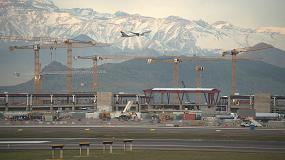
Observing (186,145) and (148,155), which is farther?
(186,145)

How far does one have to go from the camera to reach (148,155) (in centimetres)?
6406

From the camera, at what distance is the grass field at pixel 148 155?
200 ft

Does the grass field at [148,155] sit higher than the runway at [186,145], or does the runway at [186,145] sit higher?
the grass field at [148,155]

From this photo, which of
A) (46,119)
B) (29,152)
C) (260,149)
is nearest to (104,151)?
(29,152)

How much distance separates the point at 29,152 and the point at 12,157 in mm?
6537

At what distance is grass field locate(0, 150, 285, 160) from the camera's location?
61.0 metres

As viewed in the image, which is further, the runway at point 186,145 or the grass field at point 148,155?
the runway at point 186,145

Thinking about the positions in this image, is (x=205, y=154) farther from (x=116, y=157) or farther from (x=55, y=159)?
(x=55, y=159)

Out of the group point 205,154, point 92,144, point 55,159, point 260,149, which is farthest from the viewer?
point 92,144

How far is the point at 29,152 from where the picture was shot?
69688 mm

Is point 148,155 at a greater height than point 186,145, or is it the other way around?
point 148,155

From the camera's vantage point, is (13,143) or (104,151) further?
(13,143)

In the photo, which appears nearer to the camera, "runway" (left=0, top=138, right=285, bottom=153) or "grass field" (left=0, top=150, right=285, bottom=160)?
"grass field" (left=0, top=150, right=285, bottom=160)

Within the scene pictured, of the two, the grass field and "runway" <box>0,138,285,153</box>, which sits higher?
the grass field
